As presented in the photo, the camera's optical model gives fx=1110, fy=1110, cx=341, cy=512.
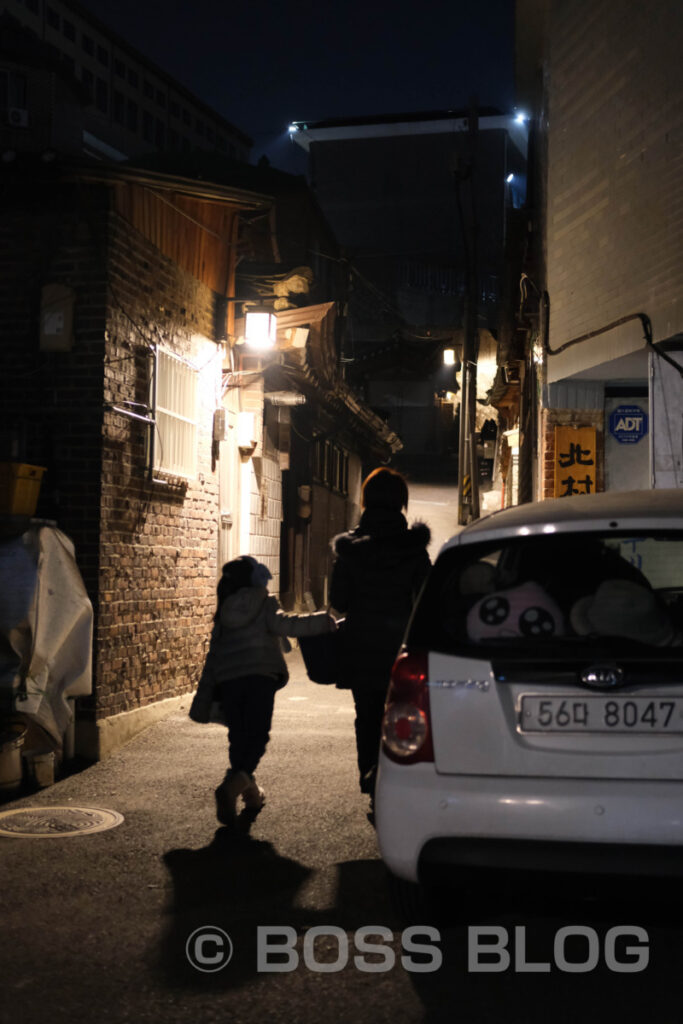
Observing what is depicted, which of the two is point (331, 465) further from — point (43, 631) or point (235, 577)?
point (235, 577)

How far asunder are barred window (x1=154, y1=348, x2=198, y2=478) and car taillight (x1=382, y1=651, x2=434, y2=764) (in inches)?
263

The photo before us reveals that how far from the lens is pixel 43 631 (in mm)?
8109

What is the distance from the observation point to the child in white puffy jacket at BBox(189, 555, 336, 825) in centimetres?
661

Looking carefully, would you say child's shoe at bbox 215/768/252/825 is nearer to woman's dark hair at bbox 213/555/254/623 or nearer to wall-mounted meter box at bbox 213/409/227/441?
woman's dark hair at bbox 213/555/254/623

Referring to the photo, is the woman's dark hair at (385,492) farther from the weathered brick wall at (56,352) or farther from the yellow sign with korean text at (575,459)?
the yellow sign with korean text at (575,459)

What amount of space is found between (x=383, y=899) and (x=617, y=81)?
9.75 meters

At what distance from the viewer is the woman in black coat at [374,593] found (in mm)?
6035

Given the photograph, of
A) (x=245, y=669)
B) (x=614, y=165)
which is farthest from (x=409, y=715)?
(x=614, y=165)

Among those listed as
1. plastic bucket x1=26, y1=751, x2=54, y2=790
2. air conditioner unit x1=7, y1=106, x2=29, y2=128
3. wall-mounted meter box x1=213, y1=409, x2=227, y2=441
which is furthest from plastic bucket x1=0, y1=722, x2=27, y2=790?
air conditioner unit x1=7, y1=106, x2=29, y2=128

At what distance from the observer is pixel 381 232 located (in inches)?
1784

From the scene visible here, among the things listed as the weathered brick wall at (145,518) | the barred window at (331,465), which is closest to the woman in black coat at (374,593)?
the weathered brick wall at (145,518)

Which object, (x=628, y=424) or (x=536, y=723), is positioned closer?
(x=536, y=723)

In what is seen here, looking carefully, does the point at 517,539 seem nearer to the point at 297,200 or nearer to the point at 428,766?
the point at 428,766

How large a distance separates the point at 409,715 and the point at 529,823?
1.87ft
